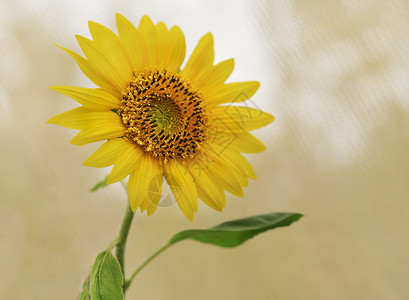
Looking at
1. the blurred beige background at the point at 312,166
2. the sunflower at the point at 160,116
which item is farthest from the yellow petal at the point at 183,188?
the blurred beige background at the point at 312,166

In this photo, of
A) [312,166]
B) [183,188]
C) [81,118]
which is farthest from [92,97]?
[312,166]

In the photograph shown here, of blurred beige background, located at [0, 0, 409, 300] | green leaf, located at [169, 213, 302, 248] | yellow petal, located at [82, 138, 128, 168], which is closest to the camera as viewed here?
yellow petal, located at [82, 138, 128, 168]

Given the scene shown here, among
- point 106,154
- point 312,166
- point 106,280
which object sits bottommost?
point 312,166

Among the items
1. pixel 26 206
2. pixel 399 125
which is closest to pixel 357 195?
pixel 399 125

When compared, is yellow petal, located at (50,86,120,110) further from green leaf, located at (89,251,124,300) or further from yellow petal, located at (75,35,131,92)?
green leaf, located at (89,251,124,300)

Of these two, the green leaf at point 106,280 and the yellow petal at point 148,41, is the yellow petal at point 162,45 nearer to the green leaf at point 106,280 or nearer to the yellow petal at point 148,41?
the yellow petal at point 148,41

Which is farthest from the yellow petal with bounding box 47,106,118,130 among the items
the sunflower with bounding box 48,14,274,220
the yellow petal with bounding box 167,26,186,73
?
the yellow petal with bounding box 167,26,186,73

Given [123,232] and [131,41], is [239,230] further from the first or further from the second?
[131,41]
